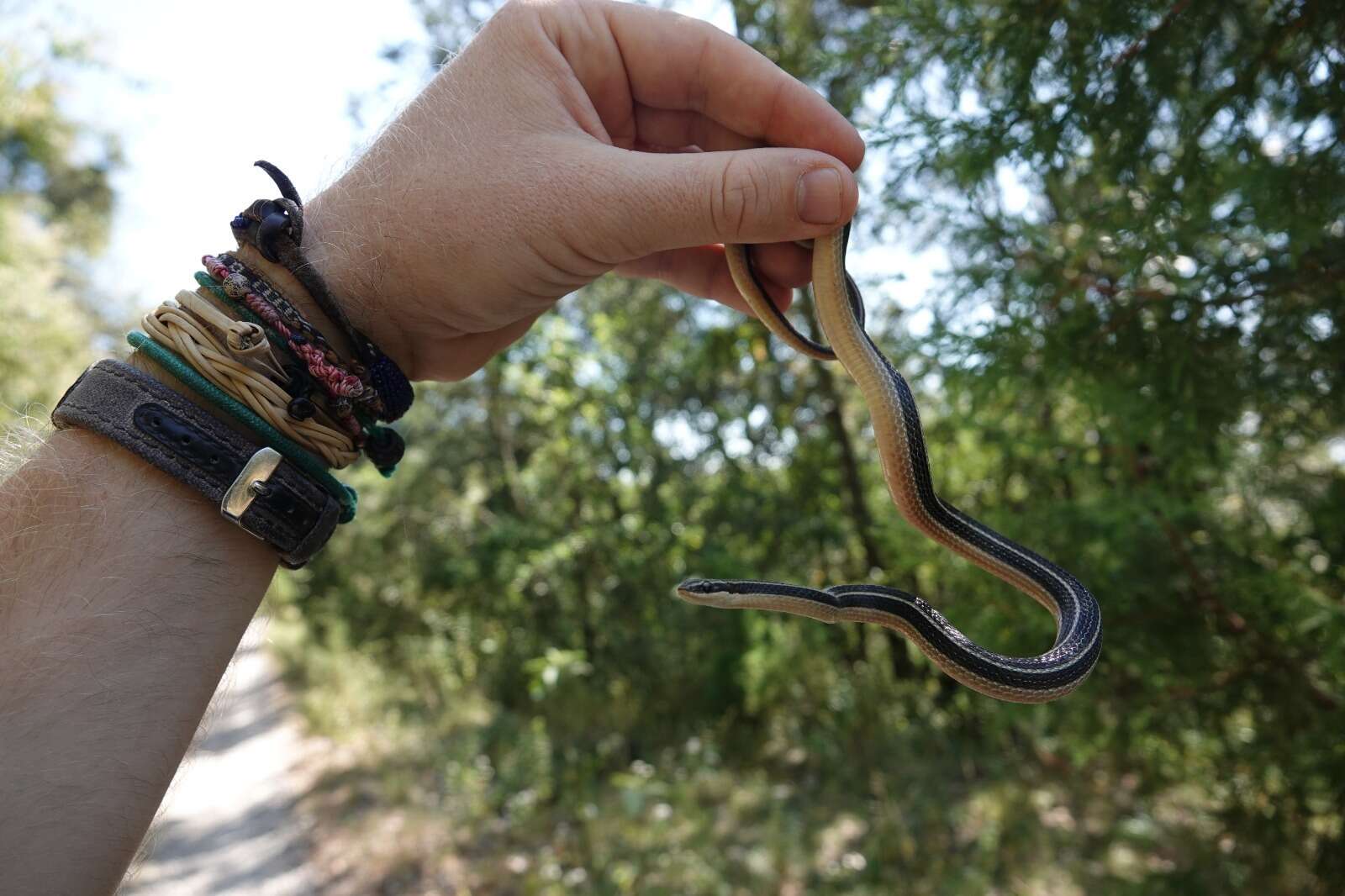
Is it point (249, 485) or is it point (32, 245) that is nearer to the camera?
point (249, 485)

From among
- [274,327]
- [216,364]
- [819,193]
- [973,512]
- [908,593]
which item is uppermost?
[973,512]

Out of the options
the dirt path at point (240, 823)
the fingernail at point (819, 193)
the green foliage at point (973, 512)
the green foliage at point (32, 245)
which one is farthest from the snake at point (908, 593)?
the green foliage at point (32, 245)

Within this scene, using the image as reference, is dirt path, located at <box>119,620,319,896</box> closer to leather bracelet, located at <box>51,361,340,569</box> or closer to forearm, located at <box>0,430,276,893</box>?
forearm, located at <box>0,430,276,893</box>

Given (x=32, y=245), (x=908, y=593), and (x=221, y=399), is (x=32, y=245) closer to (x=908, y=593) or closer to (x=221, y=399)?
(x=221, y=399)

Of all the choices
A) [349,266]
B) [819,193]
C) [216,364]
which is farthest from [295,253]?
[819,193]

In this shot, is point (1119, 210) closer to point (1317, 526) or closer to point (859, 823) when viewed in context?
point (1317, 526)

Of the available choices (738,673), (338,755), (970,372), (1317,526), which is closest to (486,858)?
(738,673)
